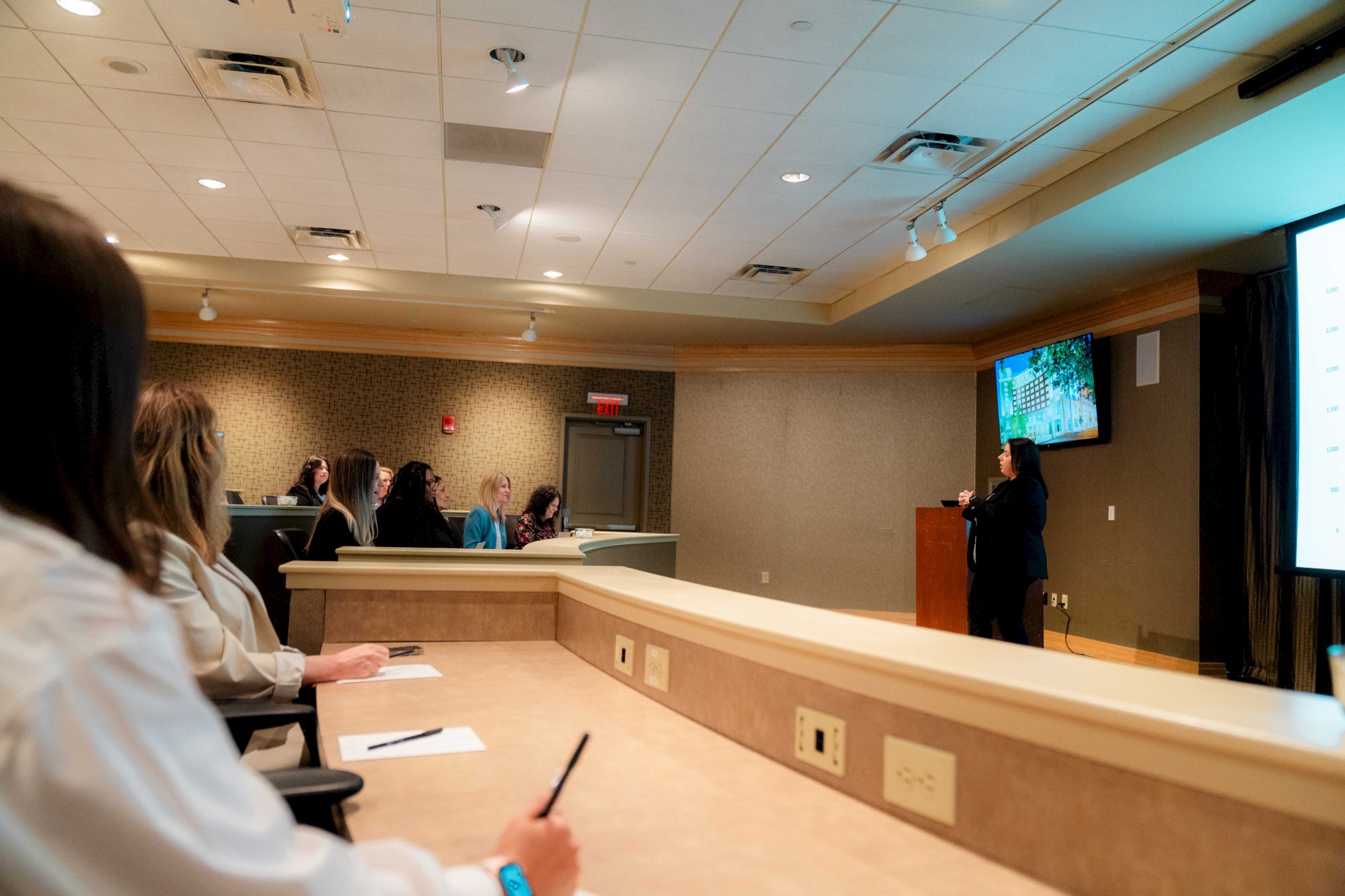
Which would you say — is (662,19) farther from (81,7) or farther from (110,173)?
(110,173)

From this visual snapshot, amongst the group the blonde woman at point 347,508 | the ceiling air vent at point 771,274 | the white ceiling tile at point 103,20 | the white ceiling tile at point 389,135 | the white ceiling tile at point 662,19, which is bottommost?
the blonde woman at point 347,508

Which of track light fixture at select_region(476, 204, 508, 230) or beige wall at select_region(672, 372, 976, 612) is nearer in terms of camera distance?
track light fixture at select_region(476, 204, 508, 230)

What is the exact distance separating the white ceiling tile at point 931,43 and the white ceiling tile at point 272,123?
2.68m

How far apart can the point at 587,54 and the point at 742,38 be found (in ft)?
2.19

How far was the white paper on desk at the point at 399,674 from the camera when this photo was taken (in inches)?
77.0

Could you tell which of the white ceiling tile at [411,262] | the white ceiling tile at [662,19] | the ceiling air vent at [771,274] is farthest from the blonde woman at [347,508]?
the ceiling air vent at [771,274]

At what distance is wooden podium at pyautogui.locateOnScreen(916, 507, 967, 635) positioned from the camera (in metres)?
6.30

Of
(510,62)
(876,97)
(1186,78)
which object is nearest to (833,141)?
(876,97)

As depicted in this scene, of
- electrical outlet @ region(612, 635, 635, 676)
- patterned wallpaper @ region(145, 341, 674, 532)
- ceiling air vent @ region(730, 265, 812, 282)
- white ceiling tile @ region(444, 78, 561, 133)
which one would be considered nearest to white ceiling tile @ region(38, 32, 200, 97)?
white ceiling tile @ region(444, 78, 561, 133)

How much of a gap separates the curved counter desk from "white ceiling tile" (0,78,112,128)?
3.88 metres

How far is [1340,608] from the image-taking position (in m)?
4.88

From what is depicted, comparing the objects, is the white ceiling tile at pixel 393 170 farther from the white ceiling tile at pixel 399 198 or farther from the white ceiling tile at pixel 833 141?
the white ceiling tile at pixel 833 141

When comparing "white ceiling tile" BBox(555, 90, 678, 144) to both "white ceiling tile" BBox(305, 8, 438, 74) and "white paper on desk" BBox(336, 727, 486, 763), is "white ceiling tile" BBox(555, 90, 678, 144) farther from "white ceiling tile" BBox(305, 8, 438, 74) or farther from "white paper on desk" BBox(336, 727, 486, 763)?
"white paper on desk" BBox(336, 727, 486, 763)

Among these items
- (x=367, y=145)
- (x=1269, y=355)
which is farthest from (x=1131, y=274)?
(x=367, y=145)
